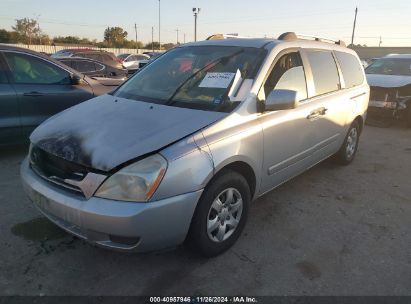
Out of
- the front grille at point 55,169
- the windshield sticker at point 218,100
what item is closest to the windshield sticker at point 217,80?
the windshield sticker at point 218,100

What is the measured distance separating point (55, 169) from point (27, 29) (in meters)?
75.7

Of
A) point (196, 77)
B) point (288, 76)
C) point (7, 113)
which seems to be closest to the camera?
point (196, 77)

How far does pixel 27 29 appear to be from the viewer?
222ft

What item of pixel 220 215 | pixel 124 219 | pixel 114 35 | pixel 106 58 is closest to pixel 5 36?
pixel 114 35

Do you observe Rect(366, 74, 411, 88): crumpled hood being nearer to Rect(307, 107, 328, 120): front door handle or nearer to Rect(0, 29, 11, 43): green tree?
Rect(307, 107, 328, 120): front door handle

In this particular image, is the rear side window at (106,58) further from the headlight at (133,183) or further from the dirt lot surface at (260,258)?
the headlight at (133,183)

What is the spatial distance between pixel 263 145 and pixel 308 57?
1.39 m

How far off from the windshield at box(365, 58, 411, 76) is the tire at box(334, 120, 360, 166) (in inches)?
180

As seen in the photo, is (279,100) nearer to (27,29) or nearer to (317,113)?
(317,113)

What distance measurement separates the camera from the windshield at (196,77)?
3193mm

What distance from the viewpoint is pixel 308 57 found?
158 inches

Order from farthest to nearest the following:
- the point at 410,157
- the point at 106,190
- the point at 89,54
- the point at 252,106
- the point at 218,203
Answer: the point at 89,54, the point at 410,157, the point at 252,106, the point at 218,203, the point at 106,190

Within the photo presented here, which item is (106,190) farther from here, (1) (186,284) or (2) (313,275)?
(2) (313,275)

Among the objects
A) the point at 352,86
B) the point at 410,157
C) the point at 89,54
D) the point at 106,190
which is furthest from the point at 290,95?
the point at 89,54
